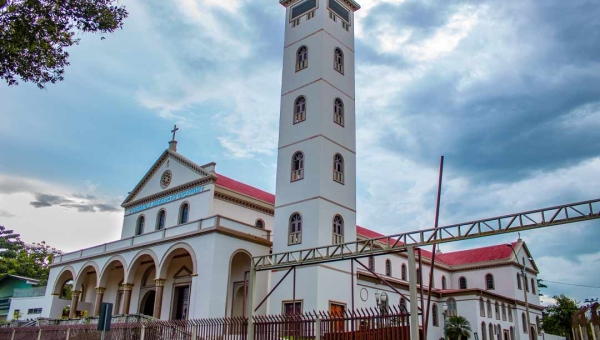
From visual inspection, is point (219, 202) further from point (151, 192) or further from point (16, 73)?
point (16, 73)

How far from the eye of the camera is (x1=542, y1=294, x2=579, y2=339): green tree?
1642 inches

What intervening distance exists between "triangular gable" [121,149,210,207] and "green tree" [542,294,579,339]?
103 ft

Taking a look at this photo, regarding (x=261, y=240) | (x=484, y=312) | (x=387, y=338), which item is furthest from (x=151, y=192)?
(x=484, y=312)

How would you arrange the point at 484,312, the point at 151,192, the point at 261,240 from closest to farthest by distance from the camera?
1. the point at 261,240
2. the point at 151,192
3. the point at 484,312

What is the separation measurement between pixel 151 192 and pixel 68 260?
25.4 ft

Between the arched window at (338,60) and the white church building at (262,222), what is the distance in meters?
0.08

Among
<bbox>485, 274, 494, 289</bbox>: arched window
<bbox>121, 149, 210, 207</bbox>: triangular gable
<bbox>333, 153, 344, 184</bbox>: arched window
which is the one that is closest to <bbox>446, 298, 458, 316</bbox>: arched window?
<bbox>485, 274, 494, 289</bbox>: arched window

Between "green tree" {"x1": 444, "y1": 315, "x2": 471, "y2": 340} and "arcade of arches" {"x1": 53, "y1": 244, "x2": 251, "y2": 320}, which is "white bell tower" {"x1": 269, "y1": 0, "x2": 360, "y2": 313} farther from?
"green tree" {"x1": 444, "y1": 315, "x2": 471, "y2": 340}

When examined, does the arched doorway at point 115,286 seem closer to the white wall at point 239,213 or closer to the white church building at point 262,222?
the white church building at point 262,222

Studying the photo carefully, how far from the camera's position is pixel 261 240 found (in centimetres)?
2808

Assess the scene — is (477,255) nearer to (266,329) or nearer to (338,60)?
(338,60)

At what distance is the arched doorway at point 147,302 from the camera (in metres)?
32.2

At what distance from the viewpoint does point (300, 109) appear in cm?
2950

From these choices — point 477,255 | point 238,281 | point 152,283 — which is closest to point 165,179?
point 152,283
